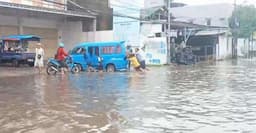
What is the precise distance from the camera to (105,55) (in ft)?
79.4

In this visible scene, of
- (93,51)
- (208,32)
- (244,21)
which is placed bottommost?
(93,51)

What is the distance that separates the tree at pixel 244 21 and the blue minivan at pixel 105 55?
3110cm

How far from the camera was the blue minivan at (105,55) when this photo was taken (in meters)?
23.9

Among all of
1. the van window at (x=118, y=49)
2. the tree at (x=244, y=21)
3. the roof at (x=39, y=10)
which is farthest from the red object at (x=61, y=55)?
the tree at (x=244, y=21)

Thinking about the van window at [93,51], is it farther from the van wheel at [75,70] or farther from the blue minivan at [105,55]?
the van wheel at [75,70]

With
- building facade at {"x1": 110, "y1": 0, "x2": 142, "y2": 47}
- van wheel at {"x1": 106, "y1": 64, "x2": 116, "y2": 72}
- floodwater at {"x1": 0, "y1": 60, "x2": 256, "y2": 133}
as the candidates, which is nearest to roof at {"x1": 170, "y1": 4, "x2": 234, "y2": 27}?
building facade at {"x1": 110, "y1": 0, "x2": 142, "y2": 47}

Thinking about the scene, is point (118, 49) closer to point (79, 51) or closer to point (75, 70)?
point (79, 51)

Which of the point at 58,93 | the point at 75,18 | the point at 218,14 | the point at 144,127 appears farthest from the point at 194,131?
the point at 218,14

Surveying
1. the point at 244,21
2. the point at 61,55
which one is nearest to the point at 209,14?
the point at 244,21

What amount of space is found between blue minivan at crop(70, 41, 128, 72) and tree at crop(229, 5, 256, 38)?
31.1 m

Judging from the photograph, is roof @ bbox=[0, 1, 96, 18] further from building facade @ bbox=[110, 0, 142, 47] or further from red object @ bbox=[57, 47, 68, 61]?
red object @ bbox=[57, 47, 68, 61]

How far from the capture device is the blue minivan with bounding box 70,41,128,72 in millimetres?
23906

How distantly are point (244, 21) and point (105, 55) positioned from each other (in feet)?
106

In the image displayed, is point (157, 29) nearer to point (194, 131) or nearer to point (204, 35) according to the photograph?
point (204, 35)
